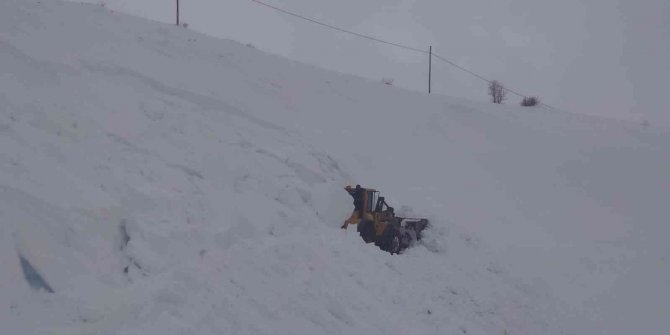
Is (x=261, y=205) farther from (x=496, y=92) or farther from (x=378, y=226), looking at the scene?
(x=496, y=92)

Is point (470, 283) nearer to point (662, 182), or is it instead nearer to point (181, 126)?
point (181, 126)

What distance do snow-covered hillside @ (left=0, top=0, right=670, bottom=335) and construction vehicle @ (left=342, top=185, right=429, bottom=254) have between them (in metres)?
0.37

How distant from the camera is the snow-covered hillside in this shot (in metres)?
6.84

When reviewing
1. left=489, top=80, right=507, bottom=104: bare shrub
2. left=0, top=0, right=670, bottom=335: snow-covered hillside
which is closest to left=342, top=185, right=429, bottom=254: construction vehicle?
left=0, top=0, right=670, bottom=335: snow-covered hillside

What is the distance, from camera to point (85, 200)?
24.5ft

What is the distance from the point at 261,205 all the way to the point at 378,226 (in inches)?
136

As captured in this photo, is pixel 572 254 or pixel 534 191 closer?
pixel 572 254

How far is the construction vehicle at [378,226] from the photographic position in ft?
41.3

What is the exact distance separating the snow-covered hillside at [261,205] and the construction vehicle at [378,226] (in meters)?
0.37

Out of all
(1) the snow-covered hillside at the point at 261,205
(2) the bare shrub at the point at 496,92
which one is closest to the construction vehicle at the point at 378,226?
(1) the snow-covered hillside at the point at 261,205

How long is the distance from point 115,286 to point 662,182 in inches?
841

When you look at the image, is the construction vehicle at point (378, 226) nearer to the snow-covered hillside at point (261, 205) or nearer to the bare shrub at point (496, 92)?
the snow-covered hillside at point (261, 205)

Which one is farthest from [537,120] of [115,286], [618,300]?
[115,286]

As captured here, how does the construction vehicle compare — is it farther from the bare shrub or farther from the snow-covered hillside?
the bare shrub
